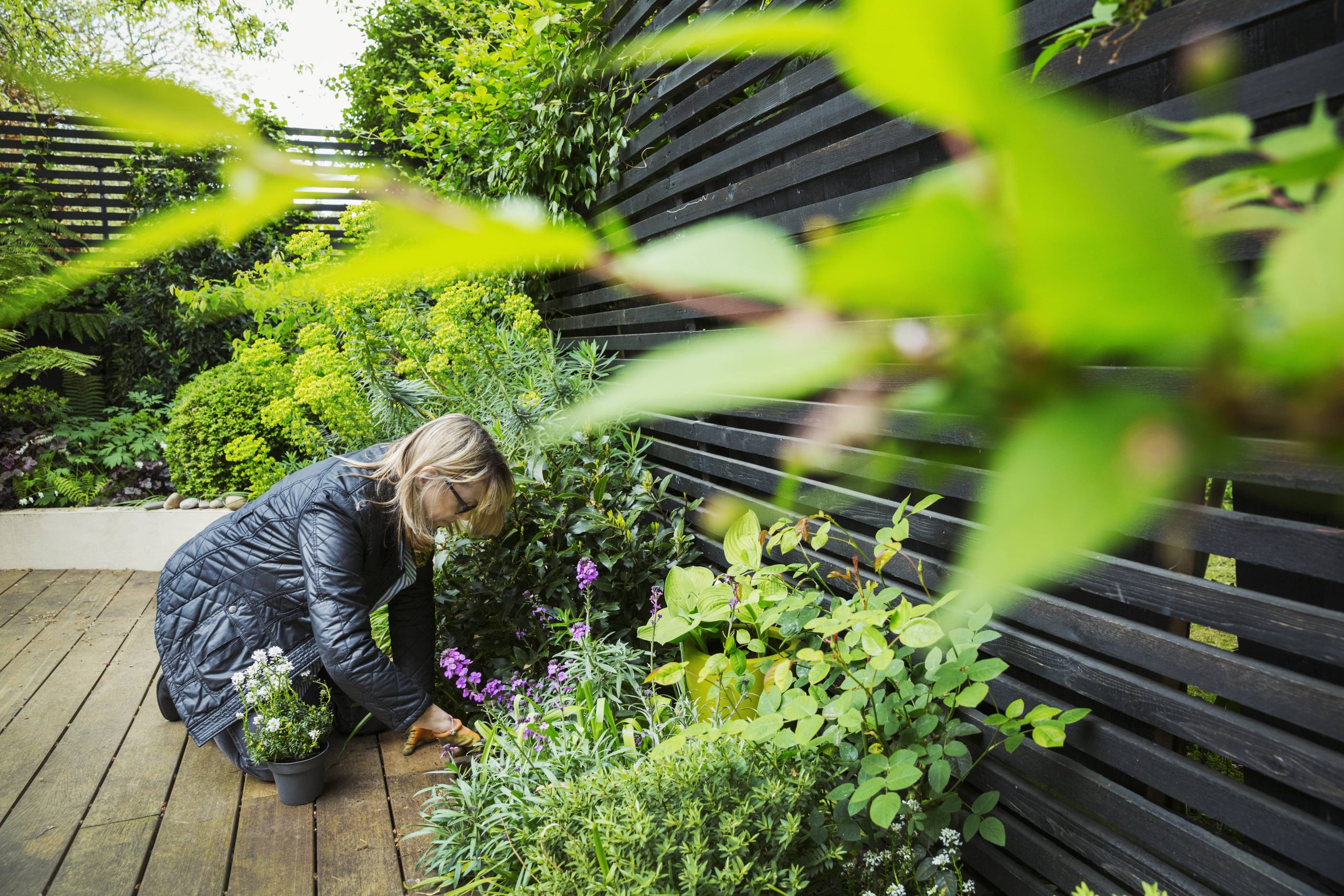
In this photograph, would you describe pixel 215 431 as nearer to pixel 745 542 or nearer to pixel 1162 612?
pixel 745 542

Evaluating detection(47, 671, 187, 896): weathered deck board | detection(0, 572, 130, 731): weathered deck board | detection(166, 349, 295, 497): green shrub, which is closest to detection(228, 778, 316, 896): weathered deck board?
detection(47, 671, 187, 896): weathered deck board

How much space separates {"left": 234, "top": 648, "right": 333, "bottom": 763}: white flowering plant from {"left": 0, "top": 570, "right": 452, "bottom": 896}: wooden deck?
18 cm

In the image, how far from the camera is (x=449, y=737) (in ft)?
8.75

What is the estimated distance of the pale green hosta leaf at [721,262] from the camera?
20 cm

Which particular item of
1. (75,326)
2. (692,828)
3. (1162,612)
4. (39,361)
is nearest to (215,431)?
(39,361)

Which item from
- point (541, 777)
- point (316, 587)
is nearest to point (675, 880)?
point (541, 777)

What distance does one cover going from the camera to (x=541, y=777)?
211cm

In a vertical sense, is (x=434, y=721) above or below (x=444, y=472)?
below

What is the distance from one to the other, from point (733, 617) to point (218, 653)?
185cm

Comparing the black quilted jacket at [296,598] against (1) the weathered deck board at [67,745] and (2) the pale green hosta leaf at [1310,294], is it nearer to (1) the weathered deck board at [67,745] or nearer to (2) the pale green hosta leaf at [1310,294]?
(1) the weathered deck board at [67,745]

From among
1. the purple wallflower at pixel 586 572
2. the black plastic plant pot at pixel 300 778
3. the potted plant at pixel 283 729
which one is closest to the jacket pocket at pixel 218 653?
the potted plant at pixel 283 729

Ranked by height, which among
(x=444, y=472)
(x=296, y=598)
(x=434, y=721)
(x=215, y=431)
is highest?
(x=444, y=472)

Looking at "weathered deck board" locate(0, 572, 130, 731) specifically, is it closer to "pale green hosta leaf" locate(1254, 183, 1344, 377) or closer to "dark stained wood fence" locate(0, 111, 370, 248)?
"dark stained wood fence" locate(0, 111, 370, 248)

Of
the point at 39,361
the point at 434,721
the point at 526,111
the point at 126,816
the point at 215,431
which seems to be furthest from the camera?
the point at 39,361
